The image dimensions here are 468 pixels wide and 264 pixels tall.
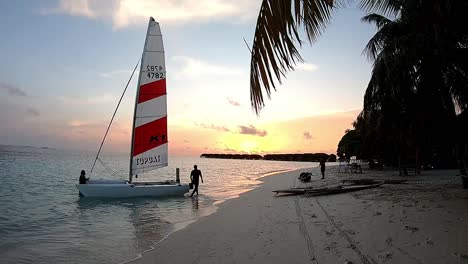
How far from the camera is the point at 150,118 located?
66.8 ft

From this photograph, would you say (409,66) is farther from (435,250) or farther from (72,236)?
(72,236)

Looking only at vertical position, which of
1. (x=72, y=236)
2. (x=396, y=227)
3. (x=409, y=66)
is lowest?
(x=72, y=236)

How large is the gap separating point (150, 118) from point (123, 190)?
12.8ft

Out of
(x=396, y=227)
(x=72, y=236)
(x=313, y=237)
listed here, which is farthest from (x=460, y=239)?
(x=72, y=236)

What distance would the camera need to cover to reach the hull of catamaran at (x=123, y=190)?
62.5ft

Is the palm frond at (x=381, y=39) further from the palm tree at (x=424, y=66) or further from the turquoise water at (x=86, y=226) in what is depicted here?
the turquoise water at (x=86, y=226)

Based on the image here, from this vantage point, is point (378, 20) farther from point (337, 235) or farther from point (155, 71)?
point (337, 235)

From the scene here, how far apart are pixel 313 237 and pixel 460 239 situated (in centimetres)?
265

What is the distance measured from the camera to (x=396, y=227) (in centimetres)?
786

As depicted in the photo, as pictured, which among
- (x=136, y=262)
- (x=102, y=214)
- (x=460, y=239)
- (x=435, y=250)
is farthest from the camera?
(x=102, y=214)

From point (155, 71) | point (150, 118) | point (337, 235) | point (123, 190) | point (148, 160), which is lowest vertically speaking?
point (337, 235)

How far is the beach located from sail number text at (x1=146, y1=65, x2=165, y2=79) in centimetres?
1016

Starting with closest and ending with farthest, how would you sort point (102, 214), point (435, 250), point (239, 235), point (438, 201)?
point (435, 250), point (239, 235), point (438, 201), point (102, 214)

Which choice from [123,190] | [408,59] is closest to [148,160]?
[123,190]
